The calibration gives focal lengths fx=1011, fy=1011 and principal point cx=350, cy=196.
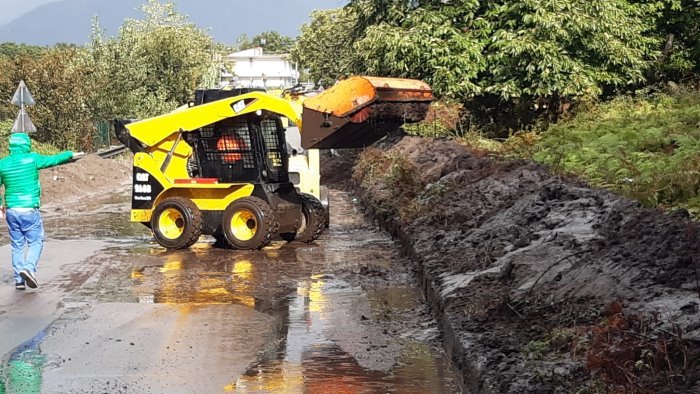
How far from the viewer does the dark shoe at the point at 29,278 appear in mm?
12055

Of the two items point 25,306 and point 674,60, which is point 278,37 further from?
point 25,306

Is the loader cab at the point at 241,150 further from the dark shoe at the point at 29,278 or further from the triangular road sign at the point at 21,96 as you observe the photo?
the triangular road sign at the point at 21,96

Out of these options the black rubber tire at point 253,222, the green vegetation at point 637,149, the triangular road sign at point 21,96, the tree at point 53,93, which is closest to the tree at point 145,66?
the tree at point 53,93

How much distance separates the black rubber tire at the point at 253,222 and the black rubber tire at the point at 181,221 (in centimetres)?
45

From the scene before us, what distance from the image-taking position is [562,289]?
8.42 metres

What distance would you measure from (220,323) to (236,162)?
21.9 feet

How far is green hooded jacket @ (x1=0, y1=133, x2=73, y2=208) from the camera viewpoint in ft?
40.2

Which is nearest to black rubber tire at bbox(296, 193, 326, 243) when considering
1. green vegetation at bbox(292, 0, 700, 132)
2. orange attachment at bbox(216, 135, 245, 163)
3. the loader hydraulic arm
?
orange attachment at bbox(216, 135, 245, 163)

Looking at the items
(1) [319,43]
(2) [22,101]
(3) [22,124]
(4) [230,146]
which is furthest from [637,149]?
(1) [319,43]

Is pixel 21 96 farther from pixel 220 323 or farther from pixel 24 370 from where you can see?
pixel 24 370

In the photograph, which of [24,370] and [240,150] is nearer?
[24,370]

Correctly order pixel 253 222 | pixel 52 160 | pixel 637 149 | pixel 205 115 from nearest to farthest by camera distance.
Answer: pixel 52 160, pixel 253 222, pixel 205 115, pixel 637 149

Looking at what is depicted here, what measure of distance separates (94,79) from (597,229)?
105ft

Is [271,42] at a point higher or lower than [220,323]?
higher
